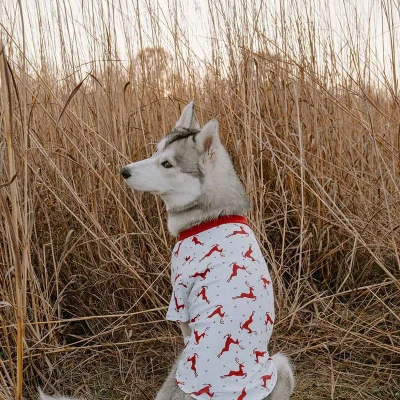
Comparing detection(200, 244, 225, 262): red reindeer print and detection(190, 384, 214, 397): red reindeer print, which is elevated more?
detection(200, 244, 225, 262): red reindeer print

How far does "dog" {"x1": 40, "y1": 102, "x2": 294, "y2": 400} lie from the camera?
5.16ft

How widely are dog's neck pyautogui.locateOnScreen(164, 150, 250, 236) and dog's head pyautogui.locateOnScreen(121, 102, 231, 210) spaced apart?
14mm

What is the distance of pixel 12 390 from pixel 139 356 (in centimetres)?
67

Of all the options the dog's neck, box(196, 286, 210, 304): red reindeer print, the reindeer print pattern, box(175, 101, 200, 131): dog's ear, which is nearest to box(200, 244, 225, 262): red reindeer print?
the reindeer print pattern

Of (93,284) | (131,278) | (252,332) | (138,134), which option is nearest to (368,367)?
(252,332)

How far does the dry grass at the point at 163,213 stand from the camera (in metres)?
2.27

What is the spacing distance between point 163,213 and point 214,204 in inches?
34.7

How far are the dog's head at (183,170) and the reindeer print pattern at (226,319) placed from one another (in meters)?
0.30

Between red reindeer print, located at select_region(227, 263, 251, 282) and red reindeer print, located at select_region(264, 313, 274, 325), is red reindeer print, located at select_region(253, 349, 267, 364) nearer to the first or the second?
red reindeer print, located at select_region(264, 313, 274, 325)

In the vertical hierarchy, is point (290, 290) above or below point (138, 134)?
below

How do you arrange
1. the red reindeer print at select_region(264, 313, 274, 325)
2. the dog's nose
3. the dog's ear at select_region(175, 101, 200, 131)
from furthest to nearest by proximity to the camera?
the dog's ear at select_region(175, 101, 200, 131), the dog's nose, the red reindeer print at select_region(264, 313, 274, 325)

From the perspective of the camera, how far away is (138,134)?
2.92 meters

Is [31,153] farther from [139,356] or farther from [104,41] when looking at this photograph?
[139,356]

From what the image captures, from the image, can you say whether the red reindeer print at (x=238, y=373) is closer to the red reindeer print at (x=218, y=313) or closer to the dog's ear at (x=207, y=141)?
the red reindeer print at (x=218, y=313)
